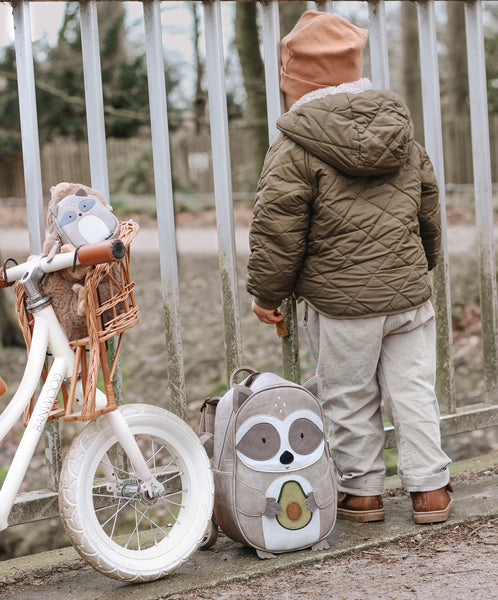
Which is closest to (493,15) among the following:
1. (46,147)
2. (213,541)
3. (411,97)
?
(411,97)

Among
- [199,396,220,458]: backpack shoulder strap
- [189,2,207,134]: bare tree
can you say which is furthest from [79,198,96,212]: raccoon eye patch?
[189,2,207,134]: bare tree

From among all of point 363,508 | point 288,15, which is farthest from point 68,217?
point 288,15

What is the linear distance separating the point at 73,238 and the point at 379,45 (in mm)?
1609

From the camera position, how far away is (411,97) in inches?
510

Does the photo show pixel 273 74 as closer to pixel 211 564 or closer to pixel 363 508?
pixel 363 508

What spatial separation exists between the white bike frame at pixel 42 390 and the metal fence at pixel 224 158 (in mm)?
391

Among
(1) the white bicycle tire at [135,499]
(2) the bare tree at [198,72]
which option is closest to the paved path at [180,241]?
(2) the bare tree at [198,72]

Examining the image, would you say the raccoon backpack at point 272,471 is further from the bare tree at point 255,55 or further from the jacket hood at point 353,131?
the bare tree at point 255,55

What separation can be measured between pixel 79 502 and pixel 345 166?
1.36 m

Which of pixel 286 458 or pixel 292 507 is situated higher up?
pixel 286 458

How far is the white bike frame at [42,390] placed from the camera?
2424 mm

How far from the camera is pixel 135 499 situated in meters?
2.73

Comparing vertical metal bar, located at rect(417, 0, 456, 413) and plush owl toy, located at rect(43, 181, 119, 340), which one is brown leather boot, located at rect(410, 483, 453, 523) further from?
plush owl toy, located at rect(43, 181, 119, 340)

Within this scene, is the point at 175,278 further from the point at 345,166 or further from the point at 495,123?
the point at 495,123
